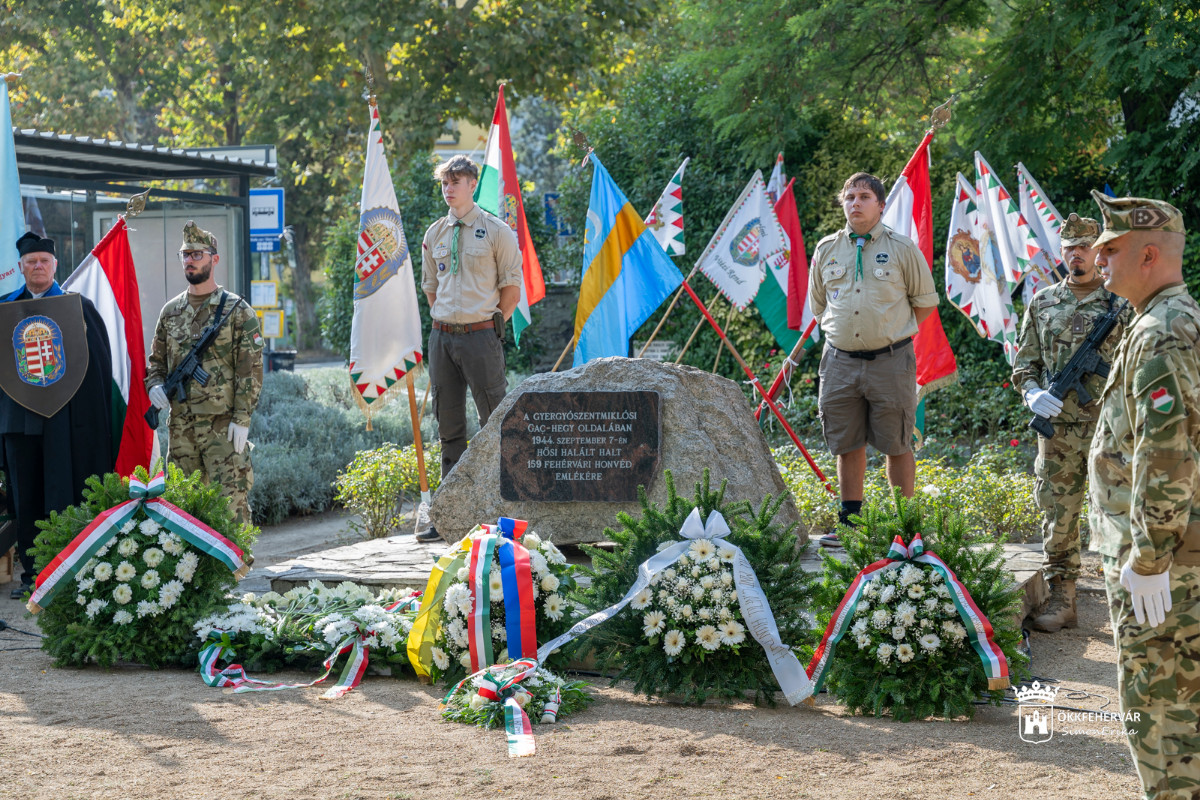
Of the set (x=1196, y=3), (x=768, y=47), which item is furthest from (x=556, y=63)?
(x=1196, y=3)

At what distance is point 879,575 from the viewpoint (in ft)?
14.7

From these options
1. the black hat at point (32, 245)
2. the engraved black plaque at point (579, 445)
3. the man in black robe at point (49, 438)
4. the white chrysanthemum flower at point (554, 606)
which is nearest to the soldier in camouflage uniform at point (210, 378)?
the man in black robe at point (49, 438)

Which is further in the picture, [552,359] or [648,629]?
[552,359]

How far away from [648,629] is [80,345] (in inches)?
153

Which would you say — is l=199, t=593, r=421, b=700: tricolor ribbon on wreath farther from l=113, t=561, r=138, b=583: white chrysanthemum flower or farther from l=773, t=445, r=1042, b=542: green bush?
l=773, t=445, r=1042, b=542: green bush

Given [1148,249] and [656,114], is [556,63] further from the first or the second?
[1148,249]

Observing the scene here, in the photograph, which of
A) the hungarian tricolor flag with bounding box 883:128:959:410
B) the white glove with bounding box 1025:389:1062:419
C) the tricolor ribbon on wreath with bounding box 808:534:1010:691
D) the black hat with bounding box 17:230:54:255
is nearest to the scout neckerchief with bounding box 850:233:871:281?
the white glove with bounding box 1025:389:1062:419

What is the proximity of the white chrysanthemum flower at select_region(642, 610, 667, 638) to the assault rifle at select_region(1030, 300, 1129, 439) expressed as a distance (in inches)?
80.4

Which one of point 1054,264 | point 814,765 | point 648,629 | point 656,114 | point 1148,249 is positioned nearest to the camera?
point 1148,249

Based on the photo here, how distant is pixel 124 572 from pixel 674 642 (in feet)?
8.31

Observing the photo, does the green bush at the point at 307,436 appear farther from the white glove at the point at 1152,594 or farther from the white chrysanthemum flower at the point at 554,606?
the white glove at the point at 1152,594

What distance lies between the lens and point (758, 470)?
6398 millimetres

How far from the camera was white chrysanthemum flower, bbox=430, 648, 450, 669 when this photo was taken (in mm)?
4914

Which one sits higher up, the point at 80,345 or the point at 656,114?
the point at 656,114
